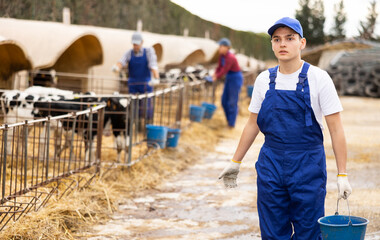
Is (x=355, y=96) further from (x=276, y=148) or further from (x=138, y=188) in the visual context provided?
(x=276, y=148)

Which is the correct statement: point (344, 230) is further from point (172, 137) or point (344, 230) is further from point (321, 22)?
point (321, 22)

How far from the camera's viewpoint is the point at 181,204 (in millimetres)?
6684

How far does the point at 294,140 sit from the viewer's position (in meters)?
3.71

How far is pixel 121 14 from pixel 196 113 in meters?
9.61

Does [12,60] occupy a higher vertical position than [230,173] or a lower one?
higher

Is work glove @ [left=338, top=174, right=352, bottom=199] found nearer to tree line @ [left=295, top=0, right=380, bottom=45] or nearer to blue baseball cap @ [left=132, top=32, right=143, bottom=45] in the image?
blue baseball cap @ [left=132, top=32, right=143, bottom=45]

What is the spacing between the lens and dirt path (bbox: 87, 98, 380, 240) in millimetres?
5586

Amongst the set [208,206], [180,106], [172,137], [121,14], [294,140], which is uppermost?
[121,14]

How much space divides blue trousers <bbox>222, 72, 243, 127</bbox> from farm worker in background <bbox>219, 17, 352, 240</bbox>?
8776mm

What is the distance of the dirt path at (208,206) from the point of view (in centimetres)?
559

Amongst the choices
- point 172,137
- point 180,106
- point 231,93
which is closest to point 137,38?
point 180,106

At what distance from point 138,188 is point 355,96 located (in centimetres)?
2041

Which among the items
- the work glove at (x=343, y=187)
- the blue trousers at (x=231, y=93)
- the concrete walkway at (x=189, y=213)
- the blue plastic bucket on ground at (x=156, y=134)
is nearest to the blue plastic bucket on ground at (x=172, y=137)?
the blue plastic bucket on ground at (x=156, y=134)

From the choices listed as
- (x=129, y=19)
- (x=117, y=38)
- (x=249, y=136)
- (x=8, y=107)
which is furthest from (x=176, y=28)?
(x=249, y=136)
